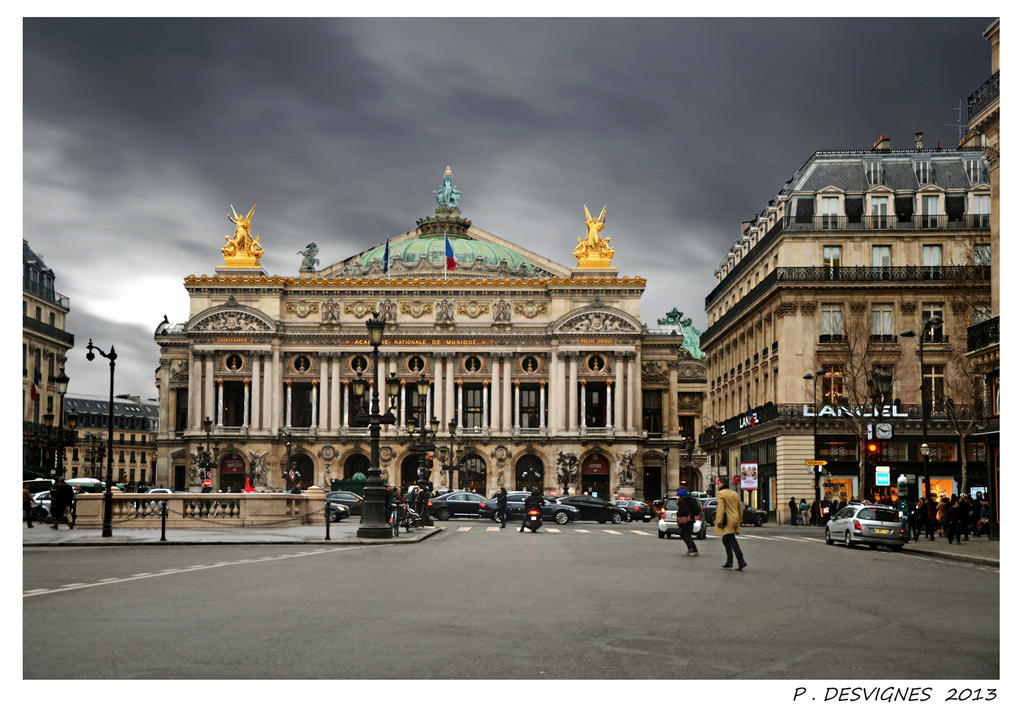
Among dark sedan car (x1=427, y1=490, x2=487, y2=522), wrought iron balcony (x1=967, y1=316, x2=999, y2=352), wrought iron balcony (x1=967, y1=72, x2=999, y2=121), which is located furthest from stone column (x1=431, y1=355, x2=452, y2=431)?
wrought iron balcony (x1=967, y1=72, x2=999, y2=121)

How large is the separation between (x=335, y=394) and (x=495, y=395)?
14.9 m

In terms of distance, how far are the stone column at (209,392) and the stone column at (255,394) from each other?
3.45m

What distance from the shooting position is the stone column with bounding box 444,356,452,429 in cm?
11044

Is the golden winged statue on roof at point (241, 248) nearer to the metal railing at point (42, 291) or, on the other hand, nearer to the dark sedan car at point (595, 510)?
the metal railing at point (42, 291)

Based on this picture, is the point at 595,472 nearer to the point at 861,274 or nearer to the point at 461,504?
the point at 461,504

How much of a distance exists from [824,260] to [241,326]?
58576 mm

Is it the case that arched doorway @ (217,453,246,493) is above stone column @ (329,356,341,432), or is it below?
below

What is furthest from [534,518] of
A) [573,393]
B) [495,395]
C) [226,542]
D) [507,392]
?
[507,392]

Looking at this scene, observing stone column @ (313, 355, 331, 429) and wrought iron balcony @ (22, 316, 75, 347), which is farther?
stone column @ (313, 355, 331, 429)

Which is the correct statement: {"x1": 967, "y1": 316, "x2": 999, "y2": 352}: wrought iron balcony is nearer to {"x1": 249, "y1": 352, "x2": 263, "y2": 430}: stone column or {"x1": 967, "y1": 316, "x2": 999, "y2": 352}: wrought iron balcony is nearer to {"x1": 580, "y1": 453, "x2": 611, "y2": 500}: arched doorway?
{"x1": 580, "y1": 453, "x2": 611, "y2": 500}: arched doorway

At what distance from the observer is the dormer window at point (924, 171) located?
238 ft

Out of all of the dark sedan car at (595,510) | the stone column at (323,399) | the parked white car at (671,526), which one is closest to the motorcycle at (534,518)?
the parked white car at (671,526)

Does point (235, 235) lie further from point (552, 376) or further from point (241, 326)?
point (552, 376)

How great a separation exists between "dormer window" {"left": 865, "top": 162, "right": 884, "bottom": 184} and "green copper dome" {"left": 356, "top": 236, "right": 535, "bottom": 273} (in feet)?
185
